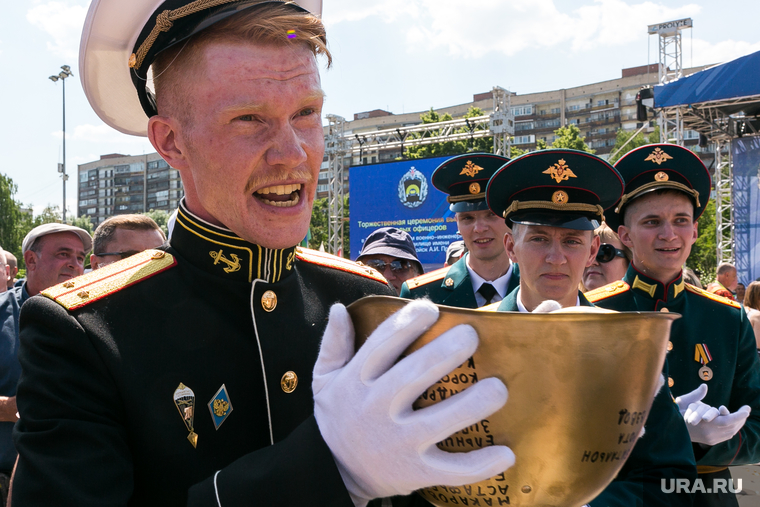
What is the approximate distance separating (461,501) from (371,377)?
0.24 m

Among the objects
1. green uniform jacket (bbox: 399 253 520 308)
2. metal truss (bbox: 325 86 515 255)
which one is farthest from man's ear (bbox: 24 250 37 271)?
metal truss (bbox: 325 86 515 255)

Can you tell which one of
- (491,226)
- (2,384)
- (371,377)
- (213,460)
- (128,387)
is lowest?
(2,384)

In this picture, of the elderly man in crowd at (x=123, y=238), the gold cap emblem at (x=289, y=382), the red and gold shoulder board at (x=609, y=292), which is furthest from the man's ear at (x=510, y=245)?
the elderly man in crowd at (x=123, y=238)

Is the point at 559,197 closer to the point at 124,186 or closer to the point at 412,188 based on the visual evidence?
the point at 412,188

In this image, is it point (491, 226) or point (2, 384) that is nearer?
point (2, 384)

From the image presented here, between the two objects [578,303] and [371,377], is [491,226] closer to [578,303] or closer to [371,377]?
[578,303]

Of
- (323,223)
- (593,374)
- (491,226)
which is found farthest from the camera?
(323,223)

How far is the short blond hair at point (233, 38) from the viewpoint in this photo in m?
1.33

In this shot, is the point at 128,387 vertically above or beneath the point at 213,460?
above

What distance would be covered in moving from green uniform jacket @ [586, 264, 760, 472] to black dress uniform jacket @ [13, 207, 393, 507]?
2.25m

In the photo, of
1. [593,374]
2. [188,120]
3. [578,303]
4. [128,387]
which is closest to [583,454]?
[593,374]

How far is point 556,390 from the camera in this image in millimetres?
828

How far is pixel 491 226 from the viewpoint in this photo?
4273mm

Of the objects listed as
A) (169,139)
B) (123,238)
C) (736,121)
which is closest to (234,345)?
(169,139)
